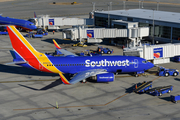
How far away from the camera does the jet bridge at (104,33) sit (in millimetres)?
82750

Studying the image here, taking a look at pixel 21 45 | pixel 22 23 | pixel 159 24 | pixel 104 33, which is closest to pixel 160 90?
pixel 21 45

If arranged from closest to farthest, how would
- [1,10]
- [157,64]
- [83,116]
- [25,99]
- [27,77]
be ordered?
1. [83,116]
2. [25,99]
3. [27,77]
4. [157,64]
5. [1,10]

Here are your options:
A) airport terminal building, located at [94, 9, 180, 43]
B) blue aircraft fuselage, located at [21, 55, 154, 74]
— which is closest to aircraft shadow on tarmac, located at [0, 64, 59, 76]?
blue aircraft fuselage, located at [21, 55, 154, 74]

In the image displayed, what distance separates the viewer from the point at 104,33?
85.9 meters

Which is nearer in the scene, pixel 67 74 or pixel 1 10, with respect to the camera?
pixel 67 74

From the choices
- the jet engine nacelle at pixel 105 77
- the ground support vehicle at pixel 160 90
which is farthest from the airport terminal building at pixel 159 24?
the jet engine nacelle at pixel 105 77

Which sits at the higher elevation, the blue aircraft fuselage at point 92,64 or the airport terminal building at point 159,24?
the airport terminal building at point 159,24

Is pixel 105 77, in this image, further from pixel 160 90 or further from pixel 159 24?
pixel 159 24

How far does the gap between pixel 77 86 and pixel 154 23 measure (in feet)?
139

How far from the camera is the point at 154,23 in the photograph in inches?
3275

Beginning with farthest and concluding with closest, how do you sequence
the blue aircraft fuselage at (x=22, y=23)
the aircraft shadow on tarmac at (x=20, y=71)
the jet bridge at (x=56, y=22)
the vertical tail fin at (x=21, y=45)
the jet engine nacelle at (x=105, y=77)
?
the blue aircraft fuselage at (x=22, y=23)
the jet bridge at (x=56, y=22)
the aircraft shadow on tarmac at (x=20, y=71)
the vertical tail fin at (x=21, y=45)
the jet engine nacelle at (x=105, y=77)

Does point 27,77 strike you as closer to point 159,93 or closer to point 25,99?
point 25,99

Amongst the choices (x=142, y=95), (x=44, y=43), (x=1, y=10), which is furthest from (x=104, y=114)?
(x=1, y=10)

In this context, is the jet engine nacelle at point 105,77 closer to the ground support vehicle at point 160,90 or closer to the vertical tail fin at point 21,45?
the ground support vehicle at point 160,90
